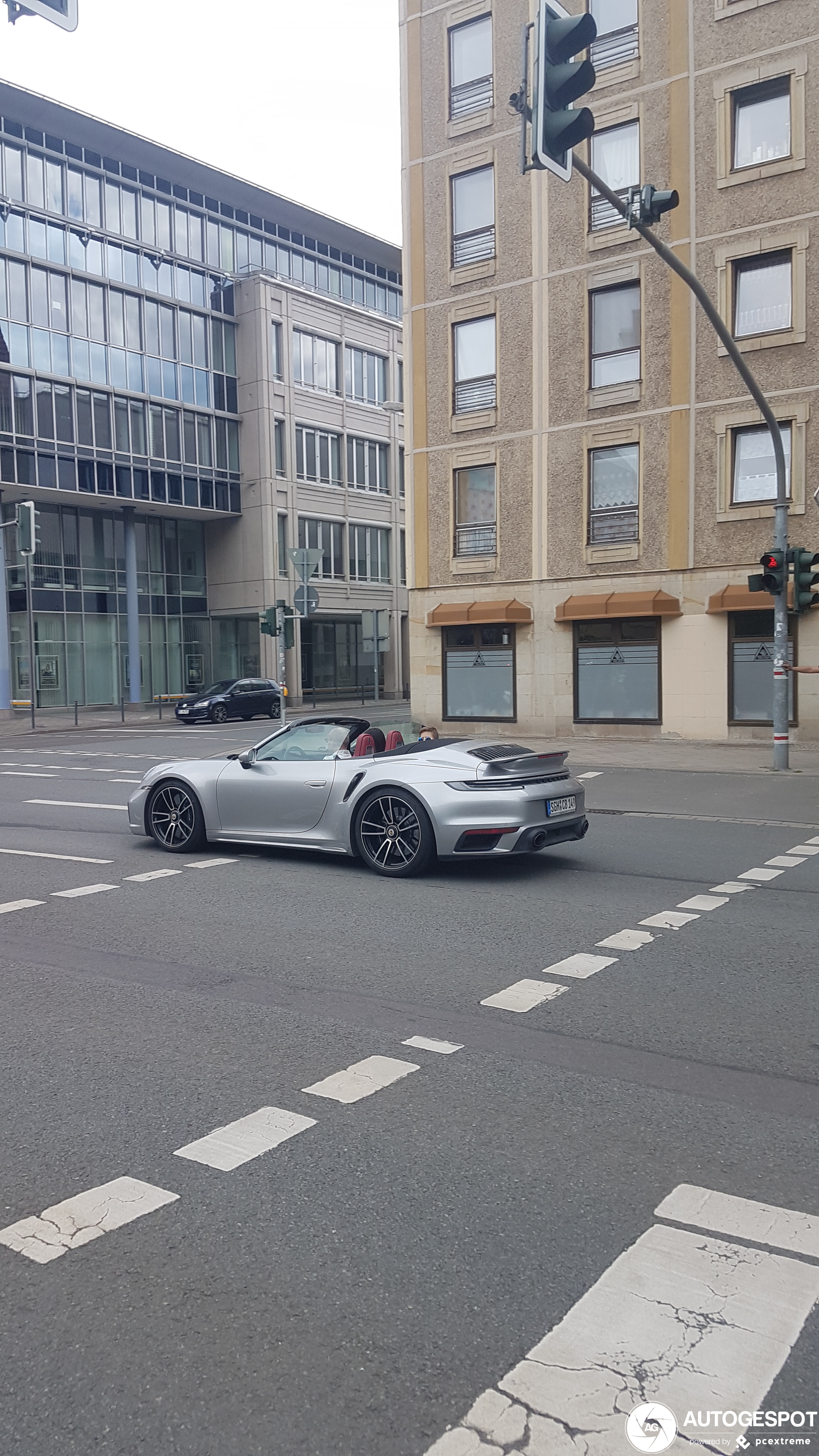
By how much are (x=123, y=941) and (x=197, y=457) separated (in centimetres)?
4467

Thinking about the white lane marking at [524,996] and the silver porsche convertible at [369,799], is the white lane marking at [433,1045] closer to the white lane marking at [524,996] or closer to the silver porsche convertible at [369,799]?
the white lane marking at [524,996]

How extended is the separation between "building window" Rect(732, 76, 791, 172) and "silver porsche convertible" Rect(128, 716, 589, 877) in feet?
62.0

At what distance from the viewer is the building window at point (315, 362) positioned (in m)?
51.5

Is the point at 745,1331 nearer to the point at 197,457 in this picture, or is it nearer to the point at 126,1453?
the point at 126,1453

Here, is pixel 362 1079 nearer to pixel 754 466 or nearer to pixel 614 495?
pixel 754 466

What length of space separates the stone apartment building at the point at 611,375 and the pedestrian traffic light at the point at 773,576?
208 inches

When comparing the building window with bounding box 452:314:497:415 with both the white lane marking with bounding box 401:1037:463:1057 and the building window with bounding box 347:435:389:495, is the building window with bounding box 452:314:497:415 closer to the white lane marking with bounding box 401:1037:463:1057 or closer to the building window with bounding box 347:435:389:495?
the white lane marking with bounding box 401:1037:463:1057

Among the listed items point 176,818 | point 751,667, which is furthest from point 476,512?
point 176,818

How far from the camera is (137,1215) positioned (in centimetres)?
339

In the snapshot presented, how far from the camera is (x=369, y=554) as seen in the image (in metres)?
55.9

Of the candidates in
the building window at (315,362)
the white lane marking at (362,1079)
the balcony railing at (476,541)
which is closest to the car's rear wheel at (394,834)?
the white lane marking at (362,1079)

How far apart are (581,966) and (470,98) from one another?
1033 inches

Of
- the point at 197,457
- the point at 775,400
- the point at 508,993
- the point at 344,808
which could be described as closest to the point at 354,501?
the point at 197,457

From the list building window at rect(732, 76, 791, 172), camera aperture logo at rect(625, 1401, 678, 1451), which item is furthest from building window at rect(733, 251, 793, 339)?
camera aperture logo at rect(625, 1401, 678, 1451)
